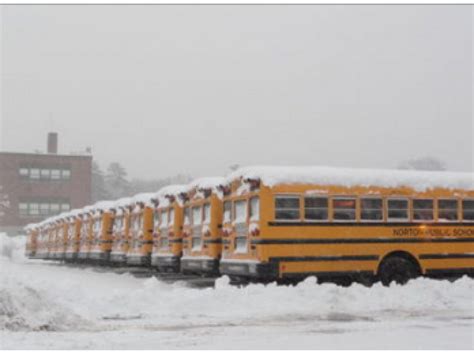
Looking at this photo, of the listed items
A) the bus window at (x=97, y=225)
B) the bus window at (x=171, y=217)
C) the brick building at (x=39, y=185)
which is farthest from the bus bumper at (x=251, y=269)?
the brick building at (x=39, y=185)

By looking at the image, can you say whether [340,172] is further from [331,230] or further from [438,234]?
[438,234]

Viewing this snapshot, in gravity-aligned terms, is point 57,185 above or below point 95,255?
above

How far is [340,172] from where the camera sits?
1530cm

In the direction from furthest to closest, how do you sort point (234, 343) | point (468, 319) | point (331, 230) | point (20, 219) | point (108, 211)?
point (20, 219), point (108, 211), point (331, 230), point (468, 319), point (234, 343)

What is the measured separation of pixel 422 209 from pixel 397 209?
2.10 feet

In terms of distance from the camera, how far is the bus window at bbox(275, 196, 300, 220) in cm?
1454

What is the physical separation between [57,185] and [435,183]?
59639mm

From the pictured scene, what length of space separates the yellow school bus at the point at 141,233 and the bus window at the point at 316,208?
27.7 feet

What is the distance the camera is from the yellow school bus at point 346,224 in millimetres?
14492

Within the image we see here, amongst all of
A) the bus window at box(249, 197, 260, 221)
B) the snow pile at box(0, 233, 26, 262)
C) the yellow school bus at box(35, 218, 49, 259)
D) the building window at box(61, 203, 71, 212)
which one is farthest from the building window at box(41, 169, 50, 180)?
the bus window at box(249, 197, 260, 221)

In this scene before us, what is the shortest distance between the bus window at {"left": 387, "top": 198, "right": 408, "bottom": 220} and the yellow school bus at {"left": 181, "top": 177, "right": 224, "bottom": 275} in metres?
3.80

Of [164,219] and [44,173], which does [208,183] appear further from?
[44,173]

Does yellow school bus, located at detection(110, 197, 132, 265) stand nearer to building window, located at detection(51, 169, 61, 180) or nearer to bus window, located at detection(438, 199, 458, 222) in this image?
bus window, located at detection(438, 199, 458, 222)

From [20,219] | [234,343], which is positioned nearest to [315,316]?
[234,343]
